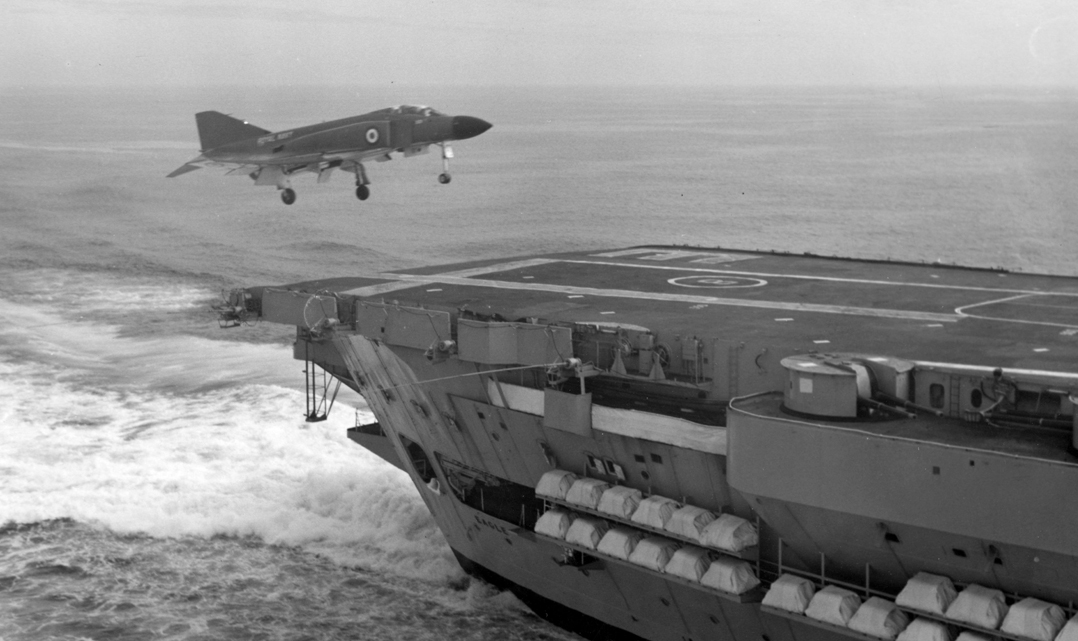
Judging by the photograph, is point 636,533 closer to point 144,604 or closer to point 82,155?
point 144,604

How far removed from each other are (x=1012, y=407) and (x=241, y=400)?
2279cm

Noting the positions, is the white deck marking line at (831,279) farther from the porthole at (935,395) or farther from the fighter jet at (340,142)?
the porthole at (935,395)

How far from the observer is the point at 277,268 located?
155ft

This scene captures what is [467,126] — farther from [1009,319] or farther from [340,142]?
[1009,319]

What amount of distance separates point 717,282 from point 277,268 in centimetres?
2693

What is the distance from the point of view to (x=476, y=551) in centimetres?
2188

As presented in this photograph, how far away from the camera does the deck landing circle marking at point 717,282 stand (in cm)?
2361

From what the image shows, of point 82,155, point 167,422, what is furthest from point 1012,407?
point 82,155

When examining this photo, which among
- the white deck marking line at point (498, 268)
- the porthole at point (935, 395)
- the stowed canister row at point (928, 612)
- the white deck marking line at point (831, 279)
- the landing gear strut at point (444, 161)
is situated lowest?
the stowed canister row at point (928, 612)

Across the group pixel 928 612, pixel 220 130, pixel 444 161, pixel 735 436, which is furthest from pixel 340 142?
pixel 928 612

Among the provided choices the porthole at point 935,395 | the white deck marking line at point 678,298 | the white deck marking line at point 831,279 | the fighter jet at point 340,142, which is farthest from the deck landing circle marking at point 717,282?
the porthole at point 935,395

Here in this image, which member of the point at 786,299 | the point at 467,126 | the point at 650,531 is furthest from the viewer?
the point at 467,126

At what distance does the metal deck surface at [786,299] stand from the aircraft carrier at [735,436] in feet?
0.33

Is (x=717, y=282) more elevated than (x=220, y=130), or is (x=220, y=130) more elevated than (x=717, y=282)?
(x=220, y=130)
